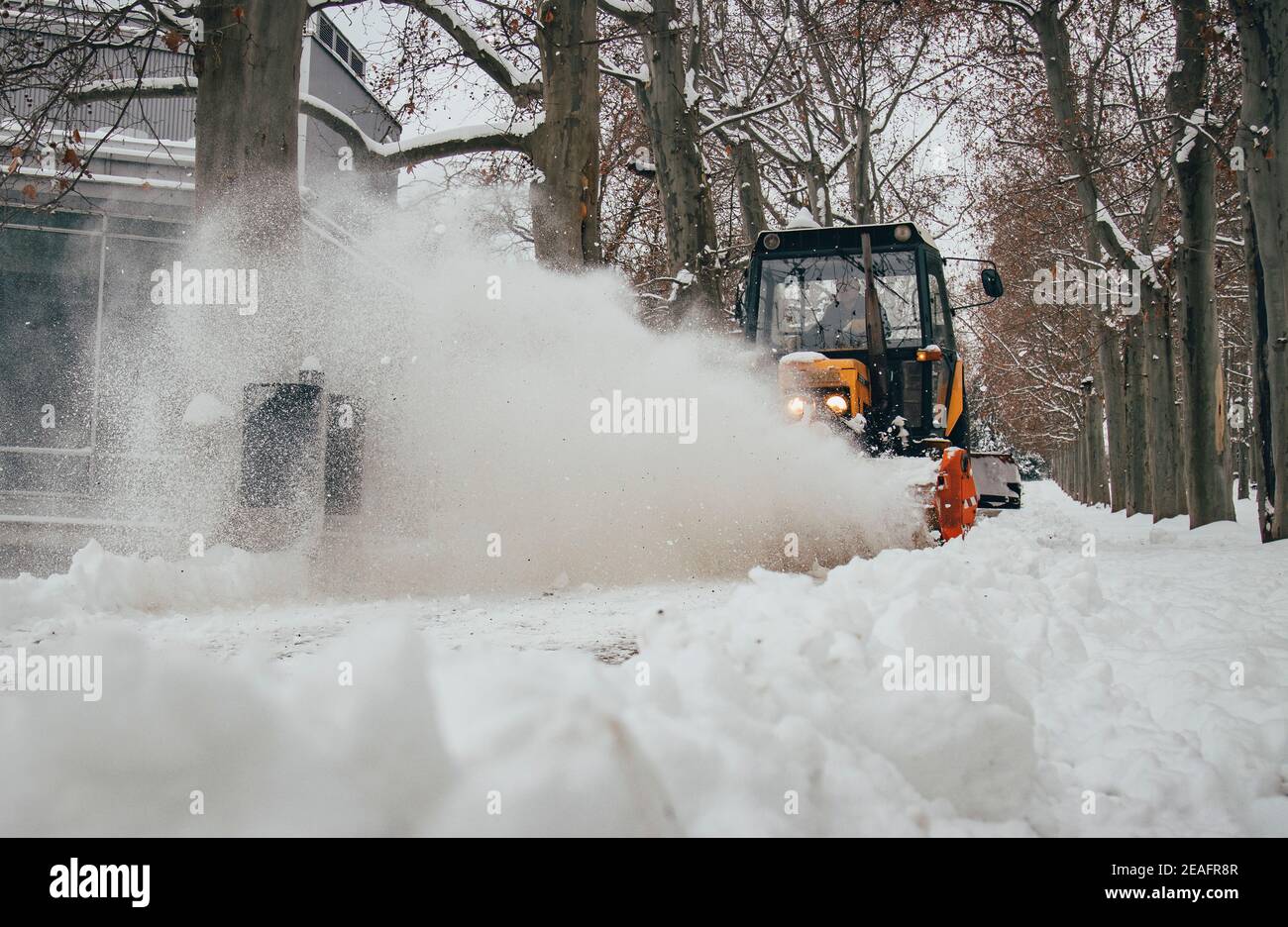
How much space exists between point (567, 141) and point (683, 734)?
9.57 meters

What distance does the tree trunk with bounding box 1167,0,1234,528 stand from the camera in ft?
41.3

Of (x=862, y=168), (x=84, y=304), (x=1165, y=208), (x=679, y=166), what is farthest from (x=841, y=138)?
(x=84, y=304)

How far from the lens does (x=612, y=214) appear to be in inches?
973

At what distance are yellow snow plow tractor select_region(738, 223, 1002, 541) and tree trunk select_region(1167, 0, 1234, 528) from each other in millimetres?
5479

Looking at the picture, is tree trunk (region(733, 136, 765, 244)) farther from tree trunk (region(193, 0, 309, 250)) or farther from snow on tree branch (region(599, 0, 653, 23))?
tree trunk (region(193, 0, 309, 250))

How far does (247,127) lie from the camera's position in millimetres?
6863

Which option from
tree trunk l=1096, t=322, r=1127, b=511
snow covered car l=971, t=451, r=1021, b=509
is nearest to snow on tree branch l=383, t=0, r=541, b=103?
snow covered car l=971, t=451, r=1021, b=509

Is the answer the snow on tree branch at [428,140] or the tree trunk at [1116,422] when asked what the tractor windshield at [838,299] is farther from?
the tree trunk at [1116,422]

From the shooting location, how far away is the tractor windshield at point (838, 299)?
9094 millimetres

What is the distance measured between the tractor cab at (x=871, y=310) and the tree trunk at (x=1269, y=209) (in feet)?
10.3

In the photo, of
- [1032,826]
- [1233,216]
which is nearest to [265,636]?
[1032,826]

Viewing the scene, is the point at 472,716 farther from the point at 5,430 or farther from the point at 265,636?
the point at 5,430

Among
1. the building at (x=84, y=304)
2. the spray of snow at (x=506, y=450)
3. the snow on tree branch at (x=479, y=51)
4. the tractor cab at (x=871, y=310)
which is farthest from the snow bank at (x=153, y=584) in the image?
the snow on tree branch at (x=479, y=51)

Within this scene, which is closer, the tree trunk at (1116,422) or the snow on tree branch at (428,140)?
the snow on tree branch at (428,140)
